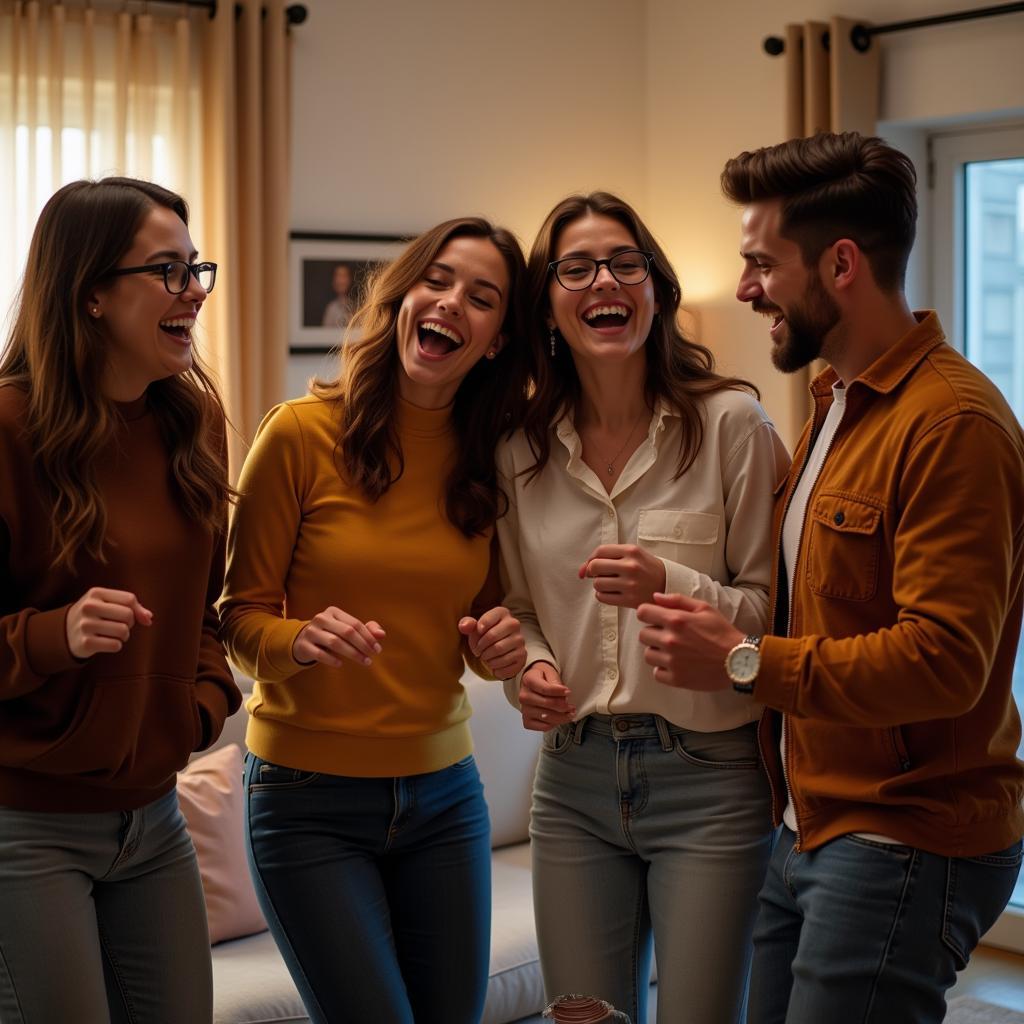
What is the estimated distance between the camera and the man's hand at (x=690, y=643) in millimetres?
1793

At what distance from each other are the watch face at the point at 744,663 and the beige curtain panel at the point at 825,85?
303 cm

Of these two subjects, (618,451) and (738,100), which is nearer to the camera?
(618,451)

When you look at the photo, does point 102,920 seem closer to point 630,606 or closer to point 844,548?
point 630,606

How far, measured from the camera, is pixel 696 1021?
6.70 ft

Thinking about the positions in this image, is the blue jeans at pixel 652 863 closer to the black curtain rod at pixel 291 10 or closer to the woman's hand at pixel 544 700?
the woman's hand at pixel 544 700

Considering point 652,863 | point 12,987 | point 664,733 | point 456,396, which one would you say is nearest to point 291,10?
point 456,396

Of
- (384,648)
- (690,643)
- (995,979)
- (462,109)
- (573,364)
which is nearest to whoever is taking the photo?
(690,643)

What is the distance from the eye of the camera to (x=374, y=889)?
219 centimetres

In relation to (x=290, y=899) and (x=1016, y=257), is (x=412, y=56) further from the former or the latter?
(x=290, y=899)

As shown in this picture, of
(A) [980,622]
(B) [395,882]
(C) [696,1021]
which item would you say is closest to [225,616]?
(B) [395,882]

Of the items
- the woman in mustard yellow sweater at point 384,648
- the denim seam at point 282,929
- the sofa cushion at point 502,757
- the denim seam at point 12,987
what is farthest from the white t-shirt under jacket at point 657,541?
the sofa cushion at point 502,757

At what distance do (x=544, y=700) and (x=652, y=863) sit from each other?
300mm

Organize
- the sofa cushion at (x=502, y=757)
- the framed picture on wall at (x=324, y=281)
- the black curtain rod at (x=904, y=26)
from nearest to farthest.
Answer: the sofa cushion at (x=502, y=757) < the black curtain rod at (x=904, y=26) < the framed picture on wall at (x=324, y=281)

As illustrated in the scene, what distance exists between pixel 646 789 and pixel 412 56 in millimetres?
3630
